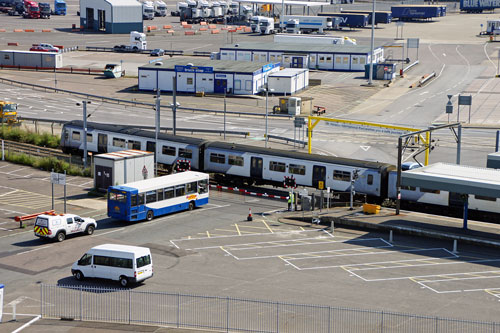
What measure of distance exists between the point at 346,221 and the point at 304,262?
792 centimetres

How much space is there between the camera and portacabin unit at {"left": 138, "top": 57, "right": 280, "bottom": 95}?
313 feet

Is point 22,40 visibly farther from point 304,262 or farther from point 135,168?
point 304,262

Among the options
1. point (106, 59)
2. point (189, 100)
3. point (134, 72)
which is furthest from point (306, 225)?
point (106, 59)

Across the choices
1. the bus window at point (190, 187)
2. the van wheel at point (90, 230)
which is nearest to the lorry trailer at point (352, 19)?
the bus window at point (190, 187)

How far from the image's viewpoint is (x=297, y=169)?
2141 inches

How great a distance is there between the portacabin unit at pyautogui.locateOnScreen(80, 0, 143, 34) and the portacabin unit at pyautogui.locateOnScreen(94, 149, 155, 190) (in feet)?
321

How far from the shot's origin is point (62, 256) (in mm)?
40188

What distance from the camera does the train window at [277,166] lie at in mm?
54938

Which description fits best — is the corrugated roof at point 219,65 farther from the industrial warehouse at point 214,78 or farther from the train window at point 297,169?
the train window at point 297,169

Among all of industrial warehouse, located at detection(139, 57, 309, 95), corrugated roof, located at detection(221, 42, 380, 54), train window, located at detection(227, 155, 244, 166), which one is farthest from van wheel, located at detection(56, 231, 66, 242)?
corrugated roof, located at detection(221, 42, 380, 54)

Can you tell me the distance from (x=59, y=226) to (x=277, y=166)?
59.7 ft

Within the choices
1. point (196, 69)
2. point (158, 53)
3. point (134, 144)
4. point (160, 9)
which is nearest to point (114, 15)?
point (158, 53)

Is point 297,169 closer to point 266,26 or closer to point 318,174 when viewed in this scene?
point 318,174

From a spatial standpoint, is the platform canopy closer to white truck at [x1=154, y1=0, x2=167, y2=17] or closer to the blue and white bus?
the blue and white bus
